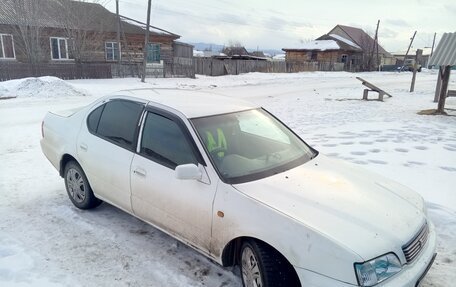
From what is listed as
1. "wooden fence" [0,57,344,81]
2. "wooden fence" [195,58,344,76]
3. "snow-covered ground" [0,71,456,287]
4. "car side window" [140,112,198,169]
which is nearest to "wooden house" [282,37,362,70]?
"wooden fence" [195,58,344,76]

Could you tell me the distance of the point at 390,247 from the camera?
2330mm

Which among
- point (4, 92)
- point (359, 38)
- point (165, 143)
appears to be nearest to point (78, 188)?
point (165, 143)

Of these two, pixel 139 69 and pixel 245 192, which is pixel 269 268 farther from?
pixel 139 69

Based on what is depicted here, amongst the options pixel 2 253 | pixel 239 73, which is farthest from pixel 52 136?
pixel 239 73

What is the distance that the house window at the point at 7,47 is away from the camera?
26.4 meters

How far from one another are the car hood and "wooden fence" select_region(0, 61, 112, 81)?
20772 millimetres

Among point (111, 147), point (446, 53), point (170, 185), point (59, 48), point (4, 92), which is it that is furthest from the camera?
point (59, 48)

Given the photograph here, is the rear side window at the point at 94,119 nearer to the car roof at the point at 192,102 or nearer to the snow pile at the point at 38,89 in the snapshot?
the car roof at the point at 192,102

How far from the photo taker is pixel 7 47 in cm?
2678

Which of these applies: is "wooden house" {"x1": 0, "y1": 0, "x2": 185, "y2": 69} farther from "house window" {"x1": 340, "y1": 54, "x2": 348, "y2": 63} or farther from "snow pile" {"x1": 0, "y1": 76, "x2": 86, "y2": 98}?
"house window" {"x1": 340, "y1": 54, "x2": 348, "y2": 63}

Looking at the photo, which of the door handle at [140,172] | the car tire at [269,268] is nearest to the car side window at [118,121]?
the door handle at [140,172]

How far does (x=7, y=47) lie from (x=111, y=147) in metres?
28.9

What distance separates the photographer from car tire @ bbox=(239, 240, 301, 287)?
2.47 m

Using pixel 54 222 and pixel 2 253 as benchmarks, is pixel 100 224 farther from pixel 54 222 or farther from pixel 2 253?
pixel 2 253
